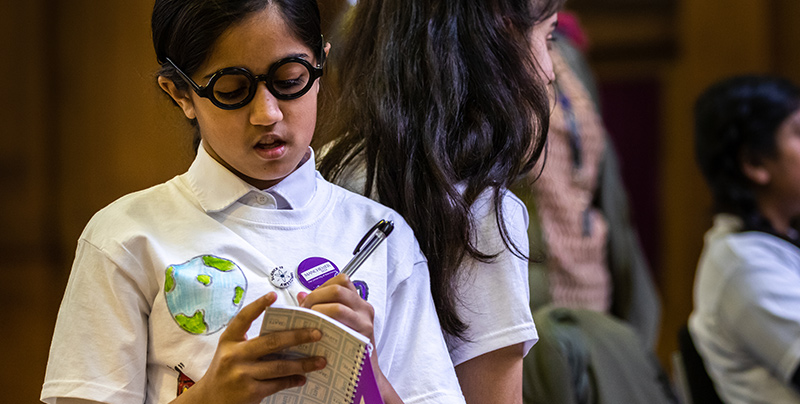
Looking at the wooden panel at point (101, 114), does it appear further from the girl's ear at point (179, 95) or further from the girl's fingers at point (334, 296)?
the girl's fingers at point (334, 296)

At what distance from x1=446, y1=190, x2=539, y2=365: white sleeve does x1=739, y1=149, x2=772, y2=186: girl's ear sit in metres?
1.41

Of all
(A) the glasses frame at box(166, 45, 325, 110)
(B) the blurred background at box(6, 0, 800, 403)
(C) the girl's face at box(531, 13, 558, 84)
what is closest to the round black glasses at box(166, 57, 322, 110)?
(A) the glasses frame at box(166, 45, 325, 110)

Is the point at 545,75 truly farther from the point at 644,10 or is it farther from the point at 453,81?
the point at 644,10

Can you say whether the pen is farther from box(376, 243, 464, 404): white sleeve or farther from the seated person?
the seated person

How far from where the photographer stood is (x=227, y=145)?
0.89 meters

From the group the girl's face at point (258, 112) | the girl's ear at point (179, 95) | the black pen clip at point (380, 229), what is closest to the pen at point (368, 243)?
the black pen clip at point (380, 229)

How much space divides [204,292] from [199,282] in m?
0.01

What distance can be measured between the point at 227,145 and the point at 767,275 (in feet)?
5.13

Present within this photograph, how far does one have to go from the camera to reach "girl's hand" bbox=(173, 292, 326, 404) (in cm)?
76

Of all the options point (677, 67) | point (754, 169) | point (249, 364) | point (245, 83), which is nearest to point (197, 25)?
point (245, 83)

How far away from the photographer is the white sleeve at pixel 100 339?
0.83 metres

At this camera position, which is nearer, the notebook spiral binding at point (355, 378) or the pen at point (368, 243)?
the notebook spiral binding at point (355, 378)

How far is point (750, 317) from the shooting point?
80.4 inches

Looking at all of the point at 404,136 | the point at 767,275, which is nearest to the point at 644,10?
the point at 767,275
